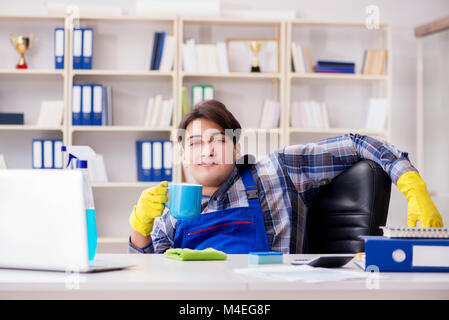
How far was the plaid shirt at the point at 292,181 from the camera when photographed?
173cm

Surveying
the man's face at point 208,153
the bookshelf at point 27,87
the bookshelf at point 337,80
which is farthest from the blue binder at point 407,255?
the bookshelf at point 27,87

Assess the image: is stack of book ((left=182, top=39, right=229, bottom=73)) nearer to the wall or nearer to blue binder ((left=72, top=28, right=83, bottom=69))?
blue binder ((left=72, top=28, right=83, bottom=69))

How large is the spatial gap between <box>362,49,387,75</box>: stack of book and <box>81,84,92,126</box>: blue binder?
1.85 m

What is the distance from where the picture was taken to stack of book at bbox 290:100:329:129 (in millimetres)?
3922

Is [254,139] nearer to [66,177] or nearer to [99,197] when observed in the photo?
[99,197]

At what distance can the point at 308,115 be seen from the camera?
3.96 m

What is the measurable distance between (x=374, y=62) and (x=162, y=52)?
4.73 ft

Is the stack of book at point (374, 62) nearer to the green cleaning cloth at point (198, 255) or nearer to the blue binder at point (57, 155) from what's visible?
the blue binder at point (57, 155)

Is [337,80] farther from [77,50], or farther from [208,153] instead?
[208,153]

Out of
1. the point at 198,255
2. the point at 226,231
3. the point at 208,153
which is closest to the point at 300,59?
the point at 208,153

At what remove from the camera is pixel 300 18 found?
4.13 metres
